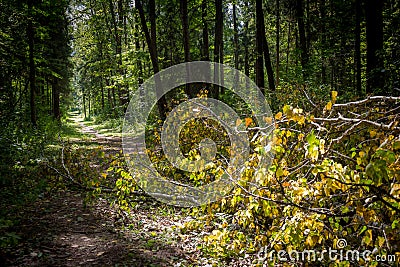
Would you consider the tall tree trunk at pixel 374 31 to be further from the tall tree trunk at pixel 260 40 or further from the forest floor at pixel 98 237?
the forest floor at pixel 98 237

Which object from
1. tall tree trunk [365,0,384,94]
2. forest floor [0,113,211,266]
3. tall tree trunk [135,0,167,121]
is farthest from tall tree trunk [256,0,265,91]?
forest floor [0,113,211,266]

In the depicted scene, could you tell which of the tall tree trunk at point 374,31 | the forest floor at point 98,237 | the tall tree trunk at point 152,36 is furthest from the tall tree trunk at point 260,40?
the forest floor at point 98,237

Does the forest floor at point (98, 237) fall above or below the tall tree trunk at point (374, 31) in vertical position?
below

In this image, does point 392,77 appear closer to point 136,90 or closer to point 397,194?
point 397,194

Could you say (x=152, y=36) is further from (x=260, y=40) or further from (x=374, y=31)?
(x=374, y=31)

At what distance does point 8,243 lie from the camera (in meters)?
3.94

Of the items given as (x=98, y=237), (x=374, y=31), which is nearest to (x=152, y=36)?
(x=374, y=31)

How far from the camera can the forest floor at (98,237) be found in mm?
3979

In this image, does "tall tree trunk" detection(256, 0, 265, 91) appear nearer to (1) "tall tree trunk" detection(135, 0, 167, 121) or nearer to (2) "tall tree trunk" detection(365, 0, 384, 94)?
(1) "tall tree trunk" detection(135, 0, 167, 121)

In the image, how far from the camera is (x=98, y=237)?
4.74 meters

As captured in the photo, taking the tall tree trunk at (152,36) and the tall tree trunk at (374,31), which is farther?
the tall tree trunk at (152,36)

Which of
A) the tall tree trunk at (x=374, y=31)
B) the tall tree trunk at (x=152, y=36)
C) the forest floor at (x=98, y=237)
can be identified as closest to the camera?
the forest floor at (x=98, y=237)

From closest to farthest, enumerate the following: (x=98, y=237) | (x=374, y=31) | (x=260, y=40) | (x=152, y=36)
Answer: (x=98, y=237) < (x=374, y=31) < (x=260, y=40) < (x=152, y=36)

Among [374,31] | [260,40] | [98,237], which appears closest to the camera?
[98,237]
